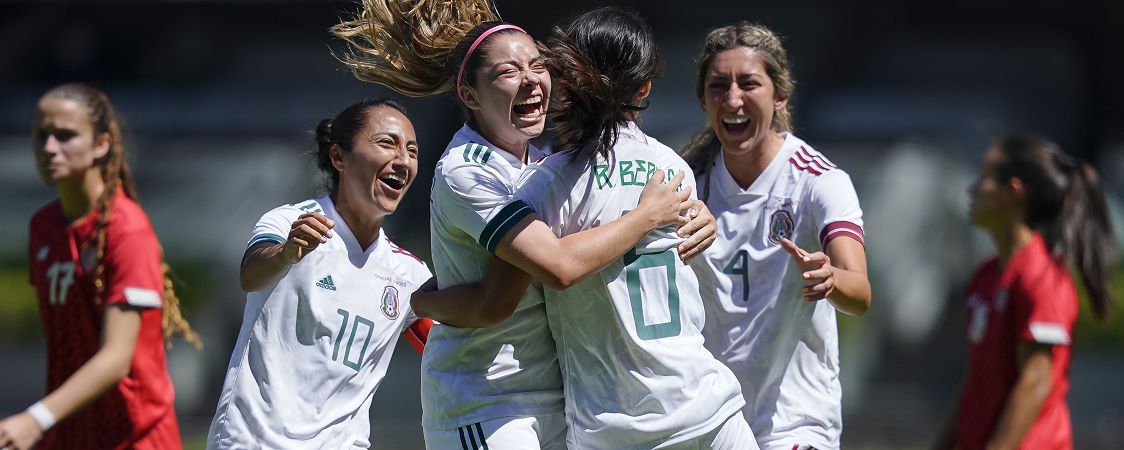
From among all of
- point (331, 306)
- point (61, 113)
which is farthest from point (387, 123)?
point (61, 113)

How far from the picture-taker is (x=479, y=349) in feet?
12.1

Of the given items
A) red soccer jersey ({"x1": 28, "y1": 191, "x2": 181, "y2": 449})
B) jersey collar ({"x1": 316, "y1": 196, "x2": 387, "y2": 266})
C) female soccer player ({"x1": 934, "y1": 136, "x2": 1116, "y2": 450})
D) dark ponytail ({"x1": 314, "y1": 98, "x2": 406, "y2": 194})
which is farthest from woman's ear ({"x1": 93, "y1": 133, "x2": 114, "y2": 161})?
female soccer player ({"x1": 934, "y1": 136, "x2": 1116, "y2": 450})

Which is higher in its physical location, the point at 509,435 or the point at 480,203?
the point at 480,203

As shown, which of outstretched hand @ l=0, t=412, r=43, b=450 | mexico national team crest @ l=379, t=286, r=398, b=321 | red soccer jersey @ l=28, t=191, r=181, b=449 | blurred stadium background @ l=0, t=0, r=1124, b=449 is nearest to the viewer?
outstretched hand @ l=0, t=412, r=43, b=450

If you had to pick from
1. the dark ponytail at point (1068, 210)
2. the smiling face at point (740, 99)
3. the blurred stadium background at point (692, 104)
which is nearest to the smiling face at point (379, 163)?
the smiling face at point (740, 99)

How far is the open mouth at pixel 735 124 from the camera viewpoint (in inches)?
179

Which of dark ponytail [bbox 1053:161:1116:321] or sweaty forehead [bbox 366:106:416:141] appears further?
dark ponytail [bbox 1053:161:1116:321]

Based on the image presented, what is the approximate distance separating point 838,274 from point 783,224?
0.56 m

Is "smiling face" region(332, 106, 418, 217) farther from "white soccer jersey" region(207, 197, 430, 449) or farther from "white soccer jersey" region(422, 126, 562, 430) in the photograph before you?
"white soccer jersey" region(422, 126, 562, 430)

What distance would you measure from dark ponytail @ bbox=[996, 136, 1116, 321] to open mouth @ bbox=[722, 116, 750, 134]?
158 centimetres

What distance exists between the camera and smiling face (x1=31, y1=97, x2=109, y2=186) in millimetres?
4578

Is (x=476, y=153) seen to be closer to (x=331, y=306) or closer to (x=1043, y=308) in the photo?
(x=331, y=306)

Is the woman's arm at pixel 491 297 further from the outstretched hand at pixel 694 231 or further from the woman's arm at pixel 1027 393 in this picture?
the woman's arm at pixel 1027 393

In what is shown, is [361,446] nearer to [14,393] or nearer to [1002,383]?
[1002,383]
